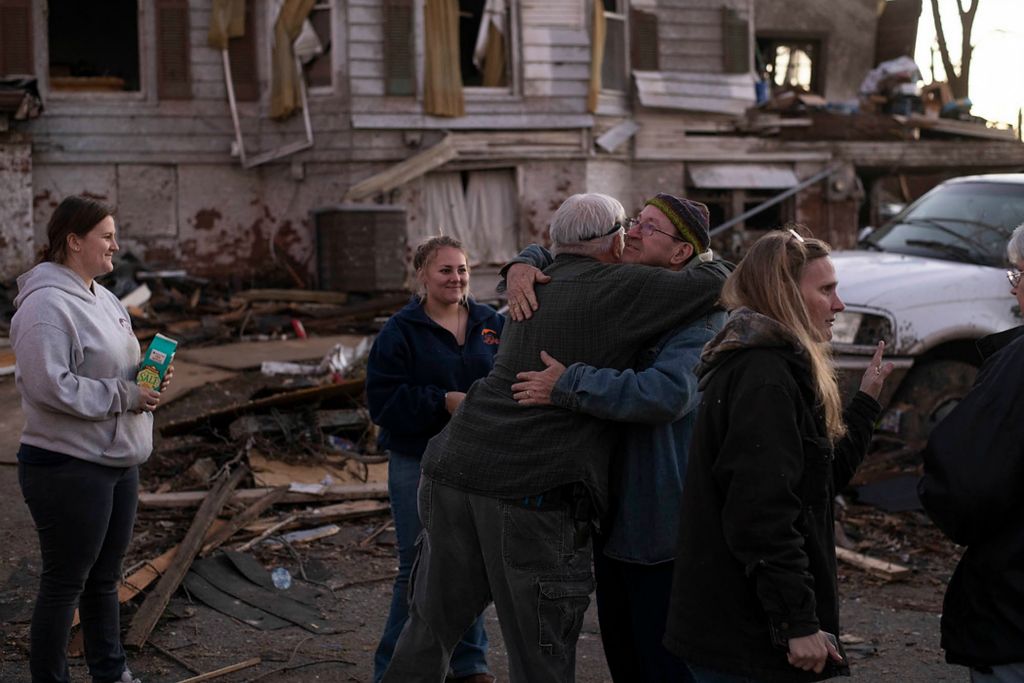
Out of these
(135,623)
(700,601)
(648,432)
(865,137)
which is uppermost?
(865,137)

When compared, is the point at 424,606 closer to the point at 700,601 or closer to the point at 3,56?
the point at 700,601

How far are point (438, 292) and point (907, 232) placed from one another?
19.8 feet

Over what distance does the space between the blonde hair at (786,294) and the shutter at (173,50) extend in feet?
55.9

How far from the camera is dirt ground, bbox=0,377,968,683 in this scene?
5.50 metres

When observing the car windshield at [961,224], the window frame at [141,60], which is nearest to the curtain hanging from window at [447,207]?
the window frame at [141,60]

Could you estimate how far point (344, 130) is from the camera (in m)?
18.6

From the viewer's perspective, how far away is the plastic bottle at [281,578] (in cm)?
667

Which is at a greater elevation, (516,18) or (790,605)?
(516,18)

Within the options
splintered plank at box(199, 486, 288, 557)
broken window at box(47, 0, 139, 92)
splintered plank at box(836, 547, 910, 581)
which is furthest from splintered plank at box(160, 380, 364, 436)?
broken window at box(47, 0, 139, 92)

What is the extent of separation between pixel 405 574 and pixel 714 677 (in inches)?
83.1

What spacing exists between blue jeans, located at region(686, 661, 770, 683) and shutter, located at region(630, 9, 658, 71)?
18.0 meters

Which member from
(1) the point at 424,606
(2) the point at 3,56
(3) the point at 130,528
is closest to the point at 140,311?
(2) the point at 3,56

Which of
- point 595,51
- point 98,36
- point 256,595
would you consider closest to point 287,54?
point 595,51

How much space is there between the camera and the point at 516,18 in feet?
62.6
